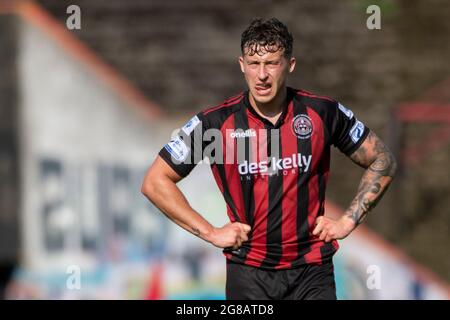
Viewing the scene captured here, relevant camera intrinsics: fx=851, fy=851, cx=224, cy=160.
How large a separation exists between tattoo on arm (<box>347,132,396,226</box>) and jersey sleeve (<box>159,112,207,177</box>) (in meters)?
0.88

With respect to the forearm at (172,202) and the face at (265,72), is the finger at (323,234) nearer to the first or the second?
the forearm at (172,202)

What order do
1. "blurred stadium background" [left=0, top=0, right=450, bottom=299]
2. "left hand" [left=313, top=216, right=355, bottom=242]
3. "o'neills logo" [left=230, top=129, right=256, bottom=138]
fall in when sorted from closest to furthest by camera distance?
"left hand" [left=313, top=216, right=355, bottom=242] < "o'neills logo" [left=230, top=129, right=256, bottom=138] < "blurred stadium background" [left=0, top=0, right=450, bottom=299]

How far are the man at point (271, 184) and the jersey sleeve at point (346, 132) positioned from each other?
0.02m

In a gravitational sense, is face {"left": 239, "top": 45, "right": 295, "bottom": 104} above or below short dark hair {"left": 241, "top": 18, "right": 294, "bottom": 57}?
below

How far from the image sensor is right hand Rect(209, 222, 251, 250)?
4480 millimetres

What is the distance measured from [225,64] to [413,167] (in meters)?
2.27

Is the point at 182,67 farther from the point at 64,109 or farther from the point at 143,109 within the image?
the point at 64,109

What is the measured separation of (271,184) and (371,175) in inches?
22.5

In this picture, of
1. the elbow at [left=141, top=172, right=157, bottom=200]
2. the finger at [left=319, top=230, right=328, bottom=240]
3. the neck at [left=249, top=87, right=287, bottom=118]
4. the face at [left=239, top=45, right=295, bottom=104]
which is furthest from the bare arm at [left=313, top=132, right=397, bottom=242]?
the elbow at [left=141, top=172, right=157, bottom=200]

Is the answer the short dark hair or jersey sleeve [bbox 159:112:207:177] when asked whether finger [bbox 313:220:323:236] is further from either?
the short dark hair

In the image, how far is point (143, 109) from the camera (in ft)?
30.1

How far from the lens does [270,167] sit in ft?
15.3

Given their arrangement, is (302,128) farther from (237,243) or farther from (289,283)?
(289,283)

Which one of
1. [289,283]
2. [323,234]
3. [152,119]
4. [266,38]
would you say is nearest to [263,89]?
[266,38]
